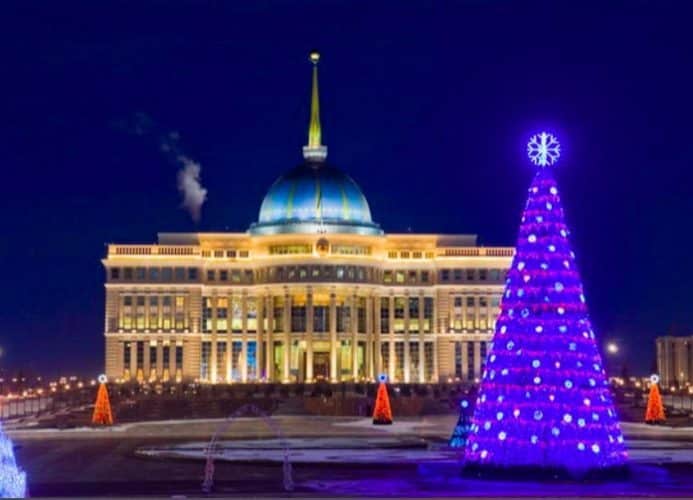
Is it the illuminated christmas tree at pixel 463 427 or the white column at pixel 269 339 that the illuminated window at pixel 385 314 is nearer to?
the white column at pixel 269 339

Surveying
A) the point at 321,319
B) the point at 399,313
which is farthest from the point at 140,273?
the point at 399,313

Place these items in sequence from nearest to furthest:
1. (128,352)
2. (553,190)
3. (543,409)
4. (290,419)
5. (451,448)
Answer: (543,409) → (553,190) → (451,448) → (290,419) → (128,352)

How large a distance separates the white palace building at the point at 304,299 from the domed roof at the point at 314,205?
14 centimetres

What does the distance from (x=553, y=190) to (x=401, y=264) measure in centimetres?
10127

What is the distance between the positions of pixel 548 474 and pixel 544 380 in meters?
2.70

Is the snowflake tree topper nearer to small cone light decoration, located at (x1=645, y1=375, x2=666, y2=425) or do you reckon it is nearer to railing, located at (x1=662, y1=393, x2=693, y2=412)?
small cone light decoration, located at (x1=645, y1=375, x2=666, y2=425)

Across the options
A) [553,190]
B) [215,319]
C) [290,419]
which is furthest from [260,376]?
[553,190]

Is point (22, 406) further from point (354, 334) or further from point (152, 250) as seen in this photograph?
point (354, 334)

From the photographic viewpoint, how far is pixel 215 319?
475 feet

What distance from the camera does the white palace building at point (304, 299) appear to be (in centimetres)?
14150

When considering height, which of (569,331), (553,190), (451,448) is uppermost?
(553,190)

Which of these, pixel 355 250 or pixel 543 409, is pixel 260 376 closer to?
pixel 355 250

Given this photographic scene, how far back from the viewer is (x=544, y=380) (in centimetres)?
4316

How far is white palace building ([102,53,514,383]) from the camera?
5571 inches
